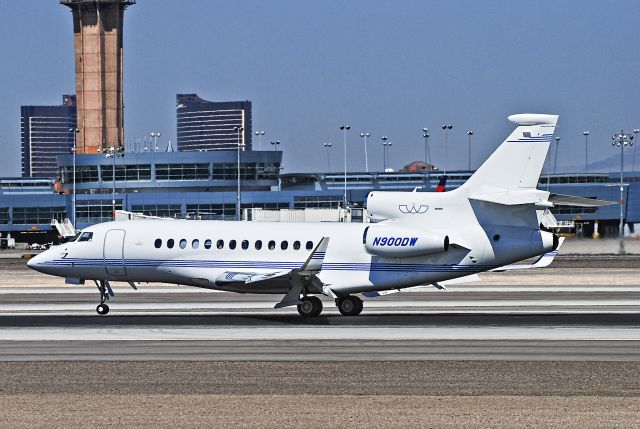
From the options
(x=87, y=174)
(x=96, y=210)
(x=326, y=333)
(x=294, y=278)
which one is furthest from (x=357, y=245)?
(x=87, y=174)

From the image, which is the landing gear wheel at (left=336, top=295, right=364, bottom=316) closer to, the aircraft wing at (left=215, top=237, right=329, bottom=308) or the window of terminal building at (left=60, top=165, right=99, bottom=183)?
the aircraft wing at (left=215, top=237, right=329, bottom=308)

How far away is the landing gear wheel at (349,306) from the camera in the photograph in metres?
43.1

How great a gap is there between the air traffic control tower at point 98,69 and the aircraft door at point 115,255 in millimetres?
155109

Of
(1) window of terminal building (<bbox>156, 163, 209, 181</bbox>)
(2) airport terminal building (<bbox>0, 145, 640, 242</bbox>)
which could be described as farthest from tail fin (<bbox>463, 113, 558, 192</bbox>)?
(1) window of terminal building (<bbox>156, 163, 209, 181</bbox>)

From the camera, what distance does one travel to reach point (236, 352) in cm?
3180

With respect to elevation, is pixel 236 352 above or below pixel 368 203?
below

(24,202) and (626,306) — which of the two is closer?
(626,306)

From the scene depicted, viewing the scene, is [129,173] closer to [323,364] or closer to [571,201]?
[571,201]

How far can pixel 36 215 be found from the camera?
180 meters

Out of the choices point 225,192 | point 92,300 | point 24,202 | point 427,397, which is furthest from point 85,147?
point 427,397

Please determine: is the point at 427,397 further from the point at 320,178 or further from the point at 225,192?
the point at 320,178

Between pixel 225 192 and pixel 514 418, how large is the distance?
143 metres

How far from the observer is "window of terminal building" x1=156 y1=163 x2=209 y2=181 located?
166500 mm

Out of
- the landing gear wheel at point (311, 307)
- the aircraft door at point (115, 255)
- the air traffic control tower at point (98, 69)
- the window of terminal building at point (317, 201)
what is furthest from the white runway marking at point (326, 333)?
the air traffic control tower at point (98, 69)
